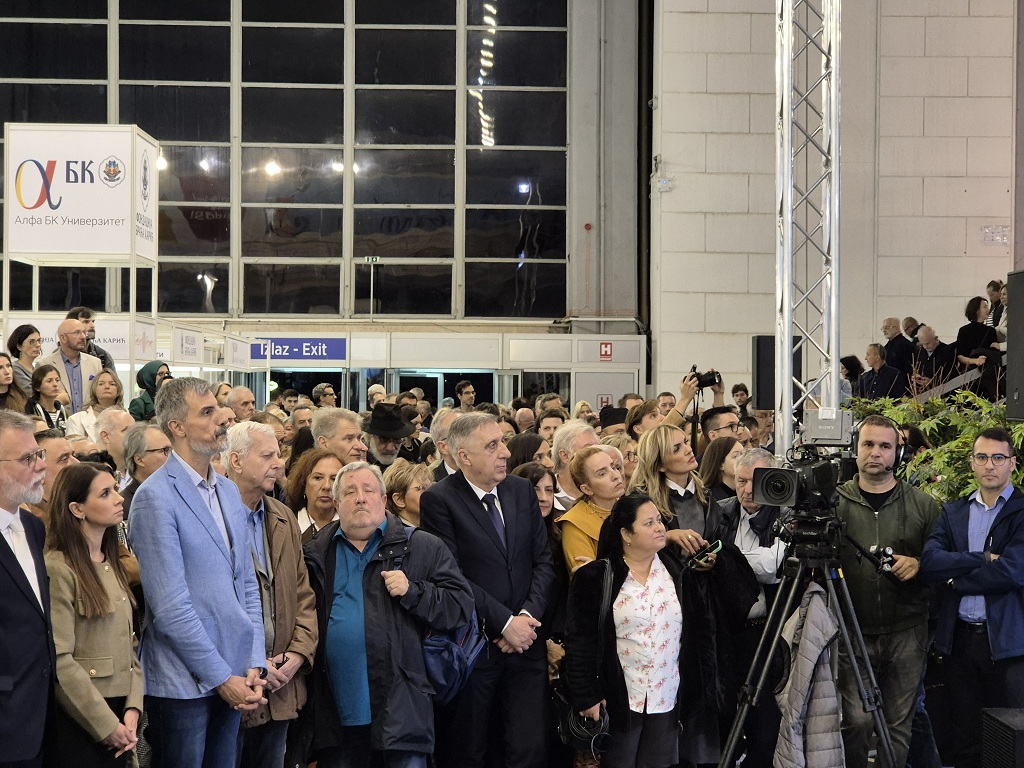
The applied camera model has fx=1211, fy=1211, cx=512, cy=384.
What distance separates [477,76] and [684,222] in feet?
14.9

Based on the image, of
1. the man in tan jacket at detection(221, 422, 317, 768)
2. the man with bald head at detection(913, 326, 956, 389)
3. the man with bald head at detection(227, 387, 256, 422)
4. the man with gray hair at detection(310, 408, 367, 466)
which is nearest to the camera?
the man in tan jacket at detection(221, 422, 317, 768)

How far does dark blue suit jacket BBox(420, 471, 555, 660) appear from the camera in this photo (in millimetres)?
4855

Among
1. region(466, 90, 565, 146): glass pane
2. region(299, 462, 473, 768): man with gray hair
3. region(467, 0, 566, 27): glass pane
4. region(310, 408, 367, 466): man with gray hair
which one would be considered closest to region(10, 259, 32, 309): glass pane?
region(466, 90, 565, 146): glass pane

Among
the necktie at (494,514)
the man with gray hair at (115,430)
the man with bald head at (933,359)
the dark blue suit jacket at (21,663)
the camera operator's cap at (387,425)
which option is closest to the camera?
the dark blue suit jacket at (21,663)

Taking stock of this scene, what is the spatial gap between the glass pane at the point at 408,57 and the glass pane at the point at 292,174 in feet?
4.98

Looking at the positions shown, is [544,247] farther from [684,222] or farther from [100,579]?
[100,579]

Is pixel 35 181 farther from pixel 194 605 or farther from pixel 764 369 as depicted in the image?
pixel 194 605

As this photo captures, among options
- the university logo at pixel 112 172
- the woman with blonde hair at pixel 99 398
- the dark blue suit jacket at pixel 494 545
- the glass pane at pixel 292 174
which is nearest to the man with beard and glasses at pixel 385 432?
the woman with blonde hair at pixel 99 398

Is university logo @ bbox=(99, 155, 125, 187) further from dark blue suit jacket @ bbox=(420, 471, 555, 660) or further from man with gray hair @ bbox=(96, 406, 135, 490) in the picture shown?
dark blue suit jacket @ bbox=(420, 471, 555, 660)

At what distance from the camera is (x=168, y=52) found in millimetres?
19547

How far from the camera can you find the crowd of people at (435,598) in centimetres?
378

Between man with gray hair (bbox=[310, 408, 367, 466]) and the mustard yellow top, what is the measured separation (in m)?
1.00

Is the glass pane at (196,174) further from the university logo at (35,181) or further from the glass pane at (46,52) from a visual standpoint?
the university logo at (35,181)

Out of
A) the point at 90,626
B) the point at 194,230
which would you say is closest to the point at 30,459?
the point at 90,626
